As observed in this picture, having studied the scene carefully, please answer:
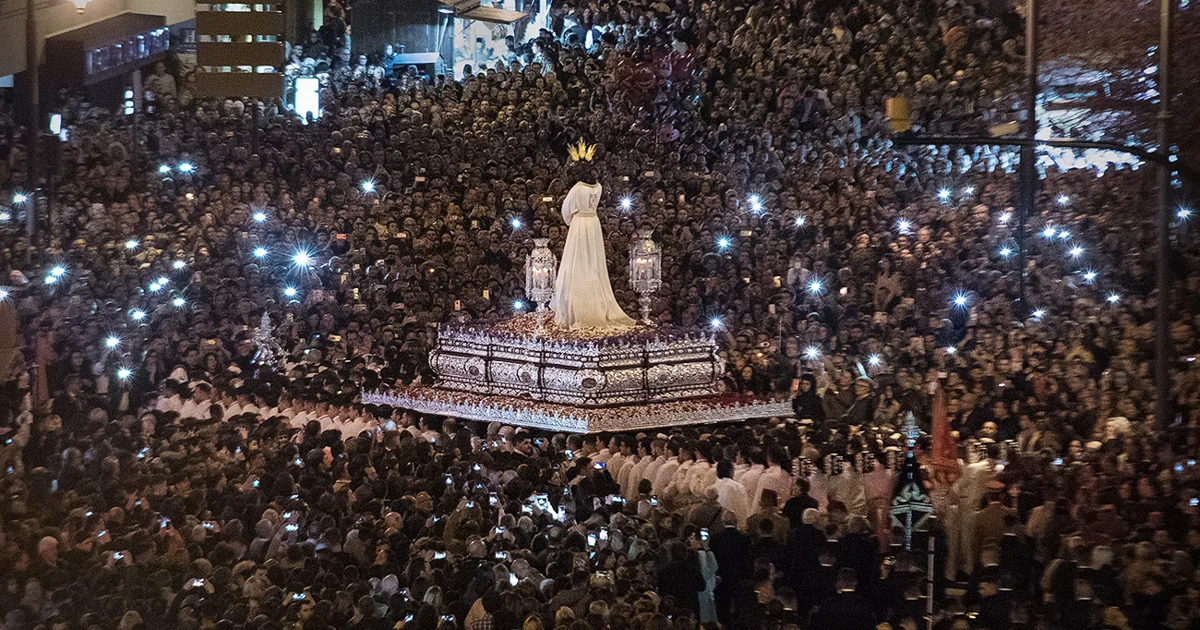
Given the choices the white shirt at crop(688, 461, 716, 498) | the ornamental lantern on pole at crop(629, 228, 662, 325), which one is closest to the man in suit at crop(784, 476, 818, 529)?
the white shirt at crop(688, 461, 716, 498)

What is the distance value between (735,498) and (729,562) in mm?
2139

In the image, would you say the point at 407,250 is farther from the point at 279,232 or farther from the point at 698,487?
the point at 698,487

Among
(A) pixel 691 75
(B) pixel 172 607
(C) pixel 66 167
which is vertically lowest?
(B) pixel 172 607

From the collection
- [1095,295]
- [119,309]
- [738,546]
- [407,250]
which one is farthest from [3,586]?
[1095,295]

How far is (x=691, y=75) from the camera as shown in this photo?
31.9 metres

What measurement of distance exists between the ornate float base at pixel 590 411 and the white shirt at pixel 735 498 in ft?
15.0

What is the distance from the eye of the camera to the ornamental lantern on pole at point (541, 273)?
2277cm

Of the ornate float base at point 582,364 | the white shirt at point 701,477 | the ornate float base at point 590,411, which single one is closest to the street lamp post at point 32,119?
the ornate float base at point 590,411

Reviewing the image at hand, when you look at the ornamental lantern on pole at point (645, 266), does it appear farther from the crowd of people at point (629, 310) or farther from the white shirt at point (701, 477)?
the white shirt at point (701, 477)

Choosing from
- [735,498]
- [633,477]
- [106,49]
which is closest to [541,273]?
[633,477]

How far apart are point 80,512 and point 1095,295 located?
625 inches

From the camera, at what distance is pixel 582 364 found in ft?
68.9

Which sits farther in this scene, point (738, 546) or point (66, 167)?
point (66, 167)

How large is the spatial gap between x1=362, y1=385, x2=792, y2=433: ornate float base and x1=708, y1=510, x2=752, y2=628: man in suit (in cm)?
662
